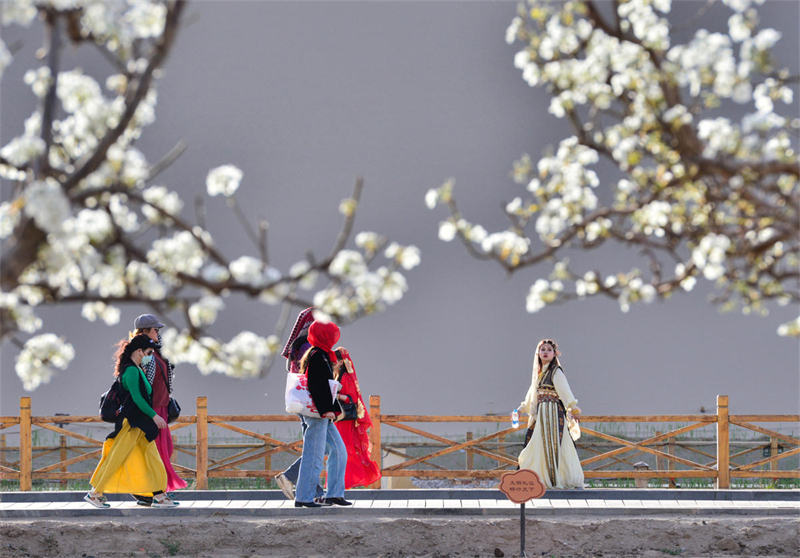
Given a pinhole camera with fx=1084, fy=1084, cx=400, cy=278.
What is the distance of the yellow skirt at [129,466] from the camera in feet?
28.7

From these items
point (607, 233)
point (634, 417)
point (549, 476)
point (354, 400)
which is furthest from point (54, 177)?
point (634, 417)

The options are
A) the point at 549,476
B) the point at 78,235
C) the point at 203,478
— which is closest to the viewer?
the point at 78,235

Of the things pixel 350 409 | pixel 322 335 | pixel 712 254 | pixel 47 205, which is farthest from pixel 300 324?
pixel 47 205

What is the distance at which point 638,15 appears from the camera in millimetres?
5785

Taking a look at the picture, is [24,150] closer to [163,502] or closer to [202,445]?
[163,502]

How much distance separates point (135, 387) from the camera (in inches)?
342

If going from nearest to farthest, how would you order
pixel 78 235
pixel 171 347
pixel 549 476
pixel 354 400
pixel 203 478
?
pixel 78 235
pixel 171 347
pixel 354 400
pixel 549 476
pixel 203 478

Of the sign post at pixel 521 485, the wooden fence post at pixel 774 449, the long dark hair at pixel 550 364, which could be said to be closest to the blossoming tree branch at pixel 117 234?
the sign post at pixel 521 485

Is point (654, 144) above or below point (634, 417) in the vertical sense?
above

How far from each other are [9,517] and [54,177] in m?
5.54

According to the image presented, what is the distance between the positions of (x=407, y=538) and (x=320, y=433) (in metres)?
1.05

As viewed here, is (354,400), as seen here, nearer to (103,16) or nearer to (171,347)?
(171,347)

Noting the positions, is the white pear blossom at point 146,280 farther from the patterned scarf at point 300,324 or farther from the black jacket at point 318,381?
the patterned scarf at point 300,324

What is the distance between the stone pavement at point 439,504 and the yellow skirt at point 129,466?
0.22 meters
